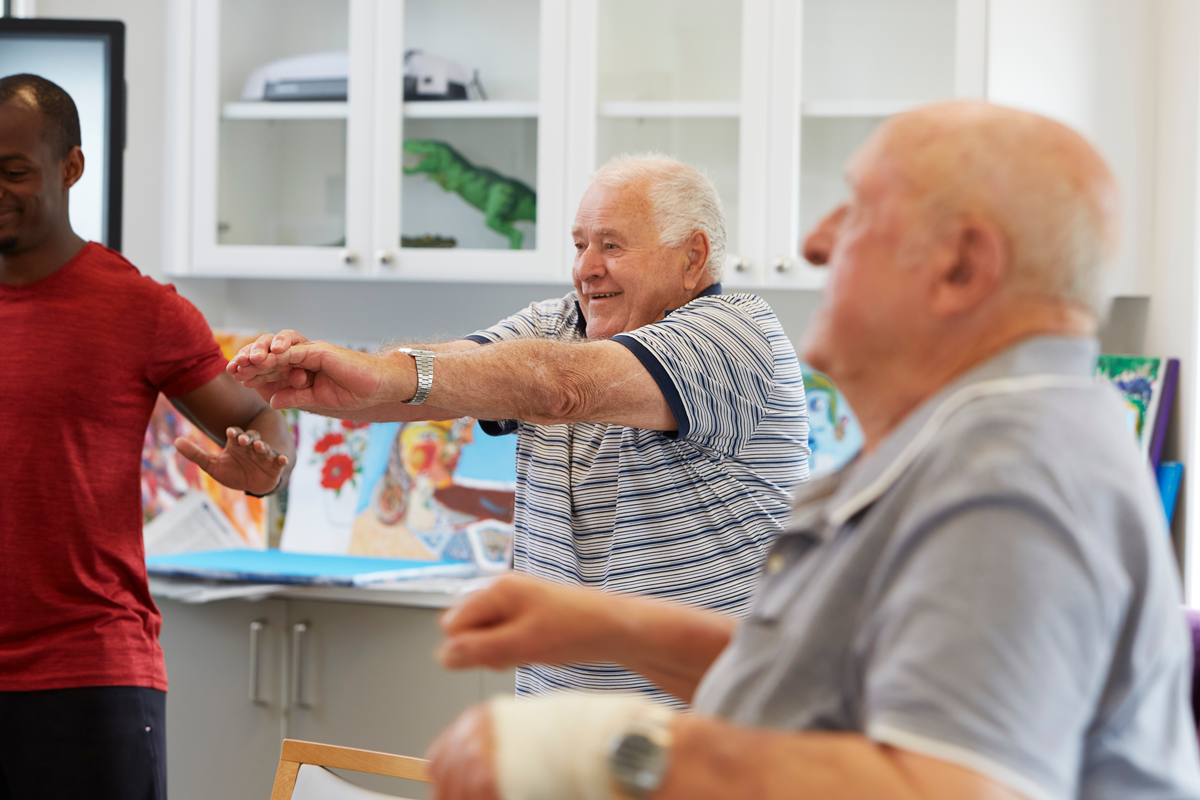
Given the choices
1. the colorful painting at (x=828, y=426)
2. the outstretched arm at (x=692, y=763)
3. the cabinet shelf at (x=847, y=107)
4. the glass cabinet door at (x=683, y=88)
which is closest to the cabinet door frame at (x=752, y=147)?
the glass cabinet door at (x=683, y=88)

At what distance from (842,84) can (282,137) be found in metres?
1.33

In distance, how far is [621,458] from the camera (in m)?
1.39

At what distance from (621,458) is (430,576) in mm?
1143

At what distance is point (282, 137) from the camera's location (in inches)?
103

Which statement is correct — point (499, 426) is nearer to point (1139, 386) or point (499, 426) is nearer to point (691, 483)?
point (691, 483)

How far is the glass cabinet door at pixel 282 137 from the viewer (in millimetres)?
2533

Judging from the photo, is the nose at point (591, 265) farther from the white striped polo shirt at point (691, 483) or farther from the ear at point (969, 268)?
the ear at point (969, 268)

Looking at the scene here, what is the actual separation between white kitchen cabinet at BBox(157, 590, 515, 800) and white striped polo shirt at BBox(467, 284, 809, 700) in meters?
0.92

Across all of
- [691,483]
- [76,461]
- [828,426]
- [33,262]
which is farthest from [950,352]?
[828,426]

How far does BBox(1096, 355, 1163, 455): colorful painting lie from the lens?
2.24 m

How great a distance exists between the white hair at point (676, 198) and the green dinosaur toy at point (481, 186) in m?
0.98

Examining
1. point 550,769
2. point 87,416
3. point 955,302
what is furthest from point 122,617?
point 955,302

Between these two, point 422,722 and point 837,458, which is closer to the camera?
point 422,722

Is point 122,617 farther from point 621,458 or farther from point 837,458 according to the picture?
point 837,458
